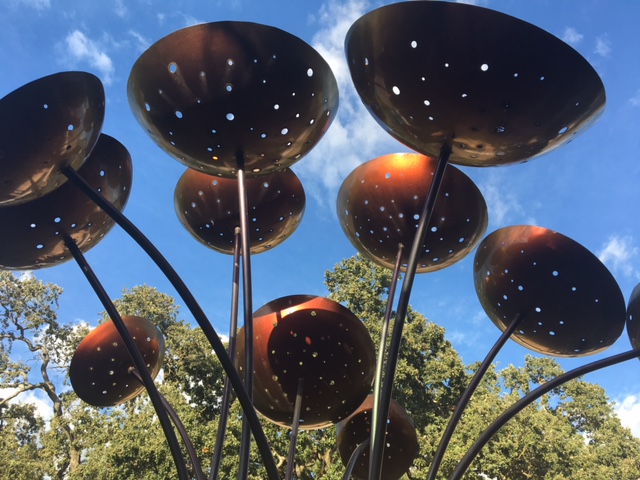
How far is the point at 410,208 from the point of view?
10.7ft

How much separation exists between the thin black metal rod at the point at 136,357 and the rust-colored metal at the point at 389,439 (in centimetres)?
191

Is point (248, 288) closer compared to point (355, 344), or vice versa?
point (248, 288)

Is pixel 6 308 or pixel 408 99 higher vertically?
pixel 6 308

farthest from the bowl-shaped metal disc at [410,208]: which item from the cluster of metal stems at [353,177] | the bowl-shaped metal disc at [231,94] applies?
the bowl-shaped metal disc at [231,94]

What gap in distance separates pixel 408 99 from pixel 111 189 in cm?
182

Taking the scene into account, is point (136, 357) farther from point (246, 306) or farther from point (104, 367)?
point (104, 367)

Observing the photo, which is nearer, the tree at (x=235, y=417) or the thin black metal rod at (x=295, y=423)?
the thin black metal rod at (x=295, y=423)

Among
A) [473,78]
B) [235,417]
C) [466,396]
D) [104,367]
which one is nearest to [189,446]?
[104,367]

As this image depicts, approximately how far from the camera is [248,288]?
2.34 meters

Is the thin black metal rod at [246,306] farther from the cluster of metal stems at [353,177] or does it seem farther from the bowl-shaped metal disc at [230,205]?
the bowl-shaped metal disc at [230,205]

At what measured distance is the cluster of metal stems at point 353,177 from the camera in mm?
1963

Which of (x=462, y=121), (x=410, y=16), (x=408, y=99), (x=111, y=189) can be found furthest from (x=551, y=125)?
(x=111, y=189)

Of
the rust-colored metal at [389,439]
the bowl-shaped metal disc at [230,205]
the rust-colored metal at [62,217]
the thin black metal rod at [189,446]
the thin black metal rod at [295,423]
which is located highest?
the bowl-shaped metal disc at [230,205]

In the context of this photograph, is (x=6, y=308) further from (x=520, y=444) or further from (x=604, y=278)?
(x=604, y=278)
